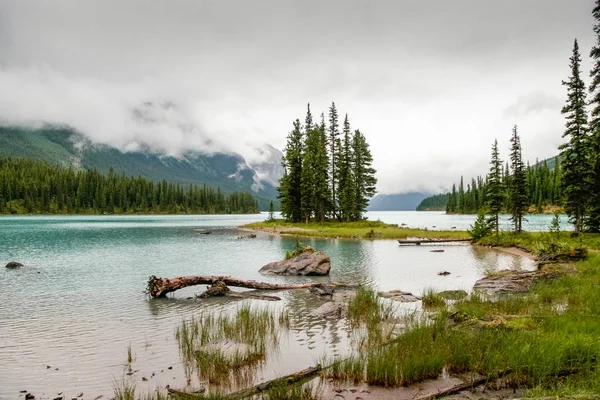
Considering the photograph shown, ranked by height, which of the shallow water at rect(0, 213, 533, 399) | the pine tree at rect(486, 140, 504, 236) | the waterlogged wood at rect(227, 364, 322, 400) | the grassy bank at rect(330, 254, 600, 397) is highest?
the pine tree at rect(486, 140, 504, 236)

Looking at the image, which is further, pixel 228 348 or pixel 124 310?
pixel 124 310

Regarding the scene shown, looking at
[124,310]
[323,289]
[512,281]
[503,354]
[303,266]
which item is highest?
[503,354]

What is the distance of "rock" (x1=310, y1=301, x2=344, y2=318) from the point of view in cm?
1534

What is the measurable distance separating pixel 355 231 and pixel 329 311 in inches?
1888

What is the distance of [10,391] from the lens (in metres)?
8.94

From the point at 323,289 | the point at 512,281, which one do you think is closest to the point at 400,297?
the point at 323,289

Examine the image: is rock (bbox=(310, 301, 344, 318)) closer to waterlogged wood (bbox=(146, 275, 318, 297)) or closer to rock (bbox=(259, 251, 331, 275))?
waterlogged wood (bbox=(146, 275, 318, 297))

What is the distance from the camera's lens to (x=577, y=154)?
42406 mm

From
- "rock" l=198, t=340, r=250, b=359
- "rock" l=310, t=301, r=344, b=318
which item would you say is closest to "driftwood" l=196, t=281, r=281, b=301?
"rock" l=310, t=301, r=344, b=318

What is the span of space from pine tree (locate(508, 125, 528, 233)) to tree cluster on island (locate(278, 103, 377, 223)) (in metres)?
29.6

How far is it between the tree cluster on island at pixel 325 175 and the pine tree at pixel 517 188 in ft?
97.3

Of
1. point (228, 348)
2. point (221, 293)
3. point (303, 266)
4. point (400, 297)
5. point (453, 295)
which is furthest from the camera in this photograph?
point (303, 266)

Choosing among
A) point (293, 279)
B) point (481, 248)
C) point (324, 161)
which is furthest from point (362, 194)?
point (293, 279)

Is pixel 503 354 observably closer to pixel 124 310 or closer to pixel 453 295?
pixel 453 295
